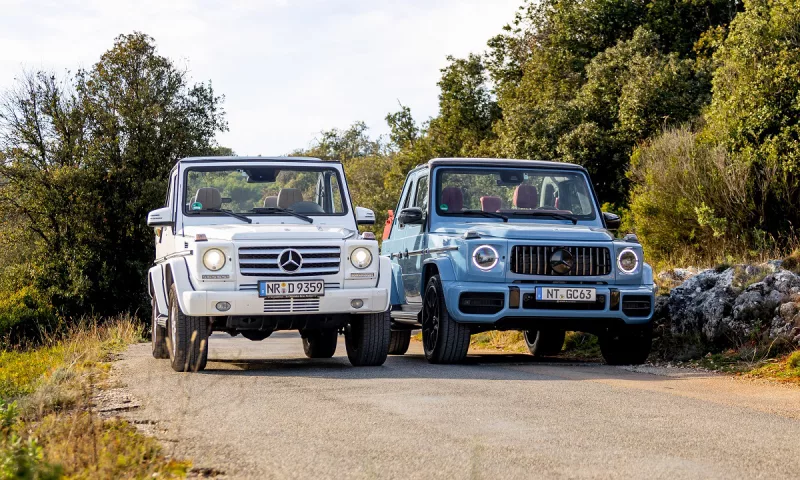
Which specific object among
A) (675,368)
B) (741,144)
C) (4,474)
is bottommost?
(675,368)

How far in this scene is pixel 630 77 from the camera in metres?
31.9

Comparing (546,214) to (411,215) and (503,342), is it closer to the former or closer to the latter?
(411,215)

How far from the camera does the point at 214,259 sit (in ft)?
32.4

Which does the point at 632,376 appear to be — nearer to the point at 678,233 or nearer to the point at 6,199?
the point at 678,233

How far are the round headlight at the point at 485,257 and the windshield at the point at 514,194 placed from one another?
1288mm

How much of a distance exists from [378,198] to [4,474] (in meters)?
48.1

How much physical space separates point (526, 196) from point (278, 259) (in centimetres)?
355

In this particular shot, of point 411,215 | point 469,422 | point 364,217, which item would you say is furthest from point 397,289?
point 469,422

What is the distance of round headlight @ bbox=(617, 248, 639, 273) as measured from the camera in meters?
11.1

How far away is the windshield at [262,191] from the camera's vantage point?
1139 centimetres

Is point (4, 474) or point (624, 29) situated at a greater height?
point (624, 29)

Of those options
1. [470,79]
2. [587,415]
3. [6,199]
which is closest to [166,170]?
[6,199]

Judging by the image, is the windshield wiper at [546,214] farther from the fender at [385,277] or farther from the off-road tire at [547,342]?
the off-road tire at [547,342]

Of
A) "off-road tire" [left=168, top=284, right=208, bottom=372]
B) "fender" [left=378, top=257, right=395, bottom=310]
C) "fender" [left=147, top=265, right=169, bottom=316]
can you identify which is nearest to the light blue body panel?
"fender" [left=378, top=257, right=395, bottom=310]
